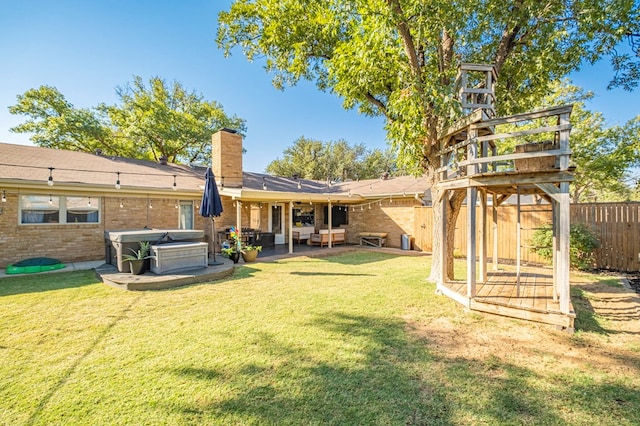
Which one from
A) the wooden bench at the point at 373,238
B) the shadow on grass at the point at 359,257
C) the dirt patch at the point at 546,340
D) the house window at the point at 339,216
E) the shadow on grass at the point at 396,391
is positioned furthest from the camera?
the house window at the point at 339,216

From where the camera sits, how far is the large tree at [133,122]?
690 inches

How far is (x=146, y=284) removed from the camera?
20.3ft

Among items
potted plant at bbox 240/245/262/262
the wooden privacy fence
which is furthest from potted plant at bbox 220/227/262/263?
the wooden privacy fence

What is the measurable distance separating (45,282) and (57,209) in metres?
3.20

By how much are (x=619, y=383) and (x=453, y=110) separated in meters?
4.39

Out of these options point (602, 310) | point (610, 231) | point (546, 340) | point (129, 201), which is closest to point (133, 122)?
point (129, 201)

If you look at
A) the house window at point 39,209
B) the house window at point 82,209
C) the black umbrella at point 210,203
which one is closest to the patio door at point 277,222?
the black umbrella at point 210,203

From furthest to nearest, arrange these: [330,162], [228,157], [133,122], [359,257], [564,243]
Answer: [330,162] < [133,122] < [228,157] < [359,257] < [564,243]

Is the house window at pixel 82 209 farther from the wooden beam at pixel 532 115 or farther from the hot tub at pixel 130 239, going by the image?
the wooden beam at pixel 532 115

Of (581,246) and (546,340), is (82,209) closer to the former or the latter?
(546,340)

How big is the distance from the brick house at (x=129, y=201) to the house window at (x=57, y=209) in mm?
22

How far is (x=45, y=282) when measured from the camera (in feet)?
21.9

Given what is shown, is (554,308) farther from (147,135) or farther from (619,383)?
(147,135)

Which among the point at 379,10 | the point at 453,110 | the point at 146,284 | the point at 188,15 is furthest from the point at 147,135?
the point at 453,110
